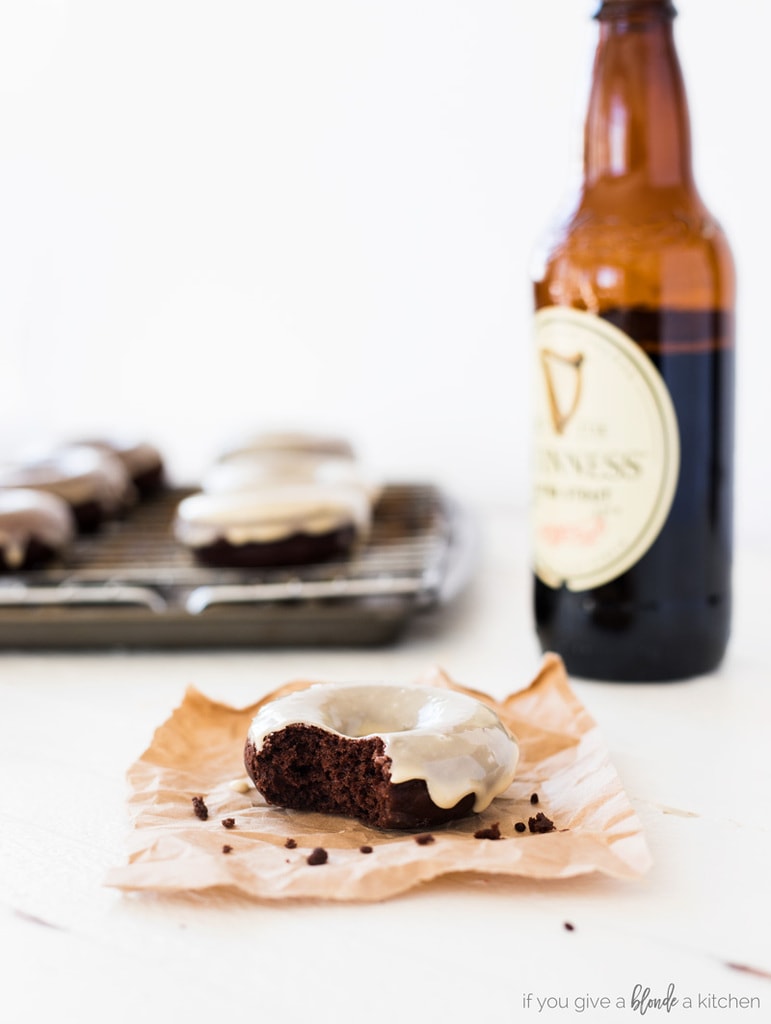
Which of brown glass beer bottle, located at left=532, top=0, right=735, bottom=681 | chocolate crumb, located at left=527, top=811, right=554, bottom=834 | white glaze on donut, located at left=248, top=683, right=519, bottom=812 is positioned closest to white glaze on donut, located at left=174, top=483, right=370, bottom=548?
brown glass beer bottle, located at left=532, top=0, right=735, bottom=681

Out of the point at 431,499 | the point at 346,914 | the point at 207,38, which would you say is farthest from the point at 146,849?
→ the point at 207,38

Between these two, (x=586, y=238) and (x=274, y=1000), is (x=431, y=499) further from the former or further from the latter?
(x=274, y=1000)

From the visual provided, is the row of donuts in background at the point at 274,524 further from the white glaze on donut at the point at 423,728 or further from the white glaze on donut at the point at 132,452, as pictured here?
the white glaze on donut at the point at 423,728

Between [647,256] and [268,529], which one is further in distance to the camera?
[268,529]

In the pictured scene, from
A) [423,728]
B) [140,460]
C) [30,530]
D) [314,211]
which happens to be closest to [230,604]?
[30,530]

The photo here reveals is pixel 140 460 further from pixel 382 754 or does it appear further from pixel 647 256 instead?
pixel 382 754

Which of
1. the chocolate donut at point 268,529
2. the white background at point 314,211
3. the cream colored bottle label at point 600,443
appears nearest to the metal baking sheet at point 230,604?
the chocolate donut at point 268,529
